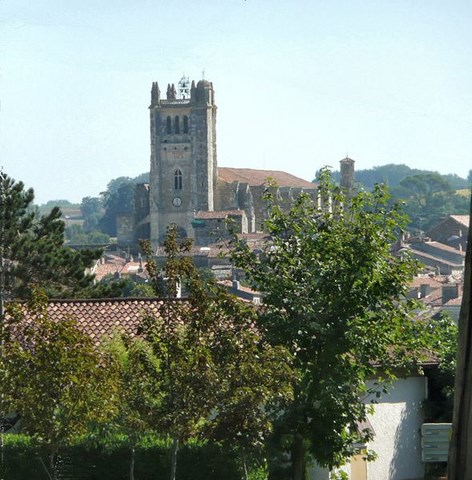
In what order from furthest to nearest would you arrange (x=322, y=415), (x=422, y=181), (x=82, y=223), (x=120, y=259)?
1. (x=82, y=223)
2. (x=422, y=181)
3. (x=120, y=259)
4. (x=322, y=415)

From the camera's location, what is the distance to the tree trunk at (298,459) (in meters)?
12.2

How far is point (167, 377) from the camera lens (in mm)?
11320

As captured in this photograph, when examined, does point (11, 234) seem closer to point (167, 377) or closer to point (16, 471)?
point (16, 471)

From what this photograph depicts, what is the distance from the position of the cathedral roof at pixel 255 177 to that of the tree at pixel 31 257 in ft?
294

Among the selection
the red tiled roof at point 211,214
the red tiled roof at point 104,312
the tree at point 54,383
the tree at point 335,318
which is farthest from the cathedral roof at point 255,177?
the tree at point 54,383

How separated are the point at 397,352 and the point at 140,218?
353 ft

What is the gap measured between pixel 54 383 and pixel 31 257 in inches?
672

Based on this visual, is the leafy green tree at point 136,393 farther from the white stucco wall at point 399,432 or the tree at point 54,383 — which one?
the white stucco wall at point 399,432

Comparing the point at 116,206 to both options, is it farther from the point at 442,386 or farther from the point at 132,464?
the point at 132,464

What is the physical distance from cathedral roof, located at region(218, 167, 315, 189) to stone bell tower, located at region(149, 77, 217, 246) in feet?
15.6

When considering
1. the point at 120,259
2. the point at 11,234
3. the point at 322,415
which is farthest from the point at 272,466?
the point at 120,259

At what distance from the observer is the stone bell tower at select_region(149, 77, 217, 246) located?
116062mm

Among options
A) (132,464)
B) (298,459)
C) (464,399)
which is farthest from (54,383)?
(464,399)

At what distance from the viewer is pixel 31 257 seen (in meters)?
27.5
